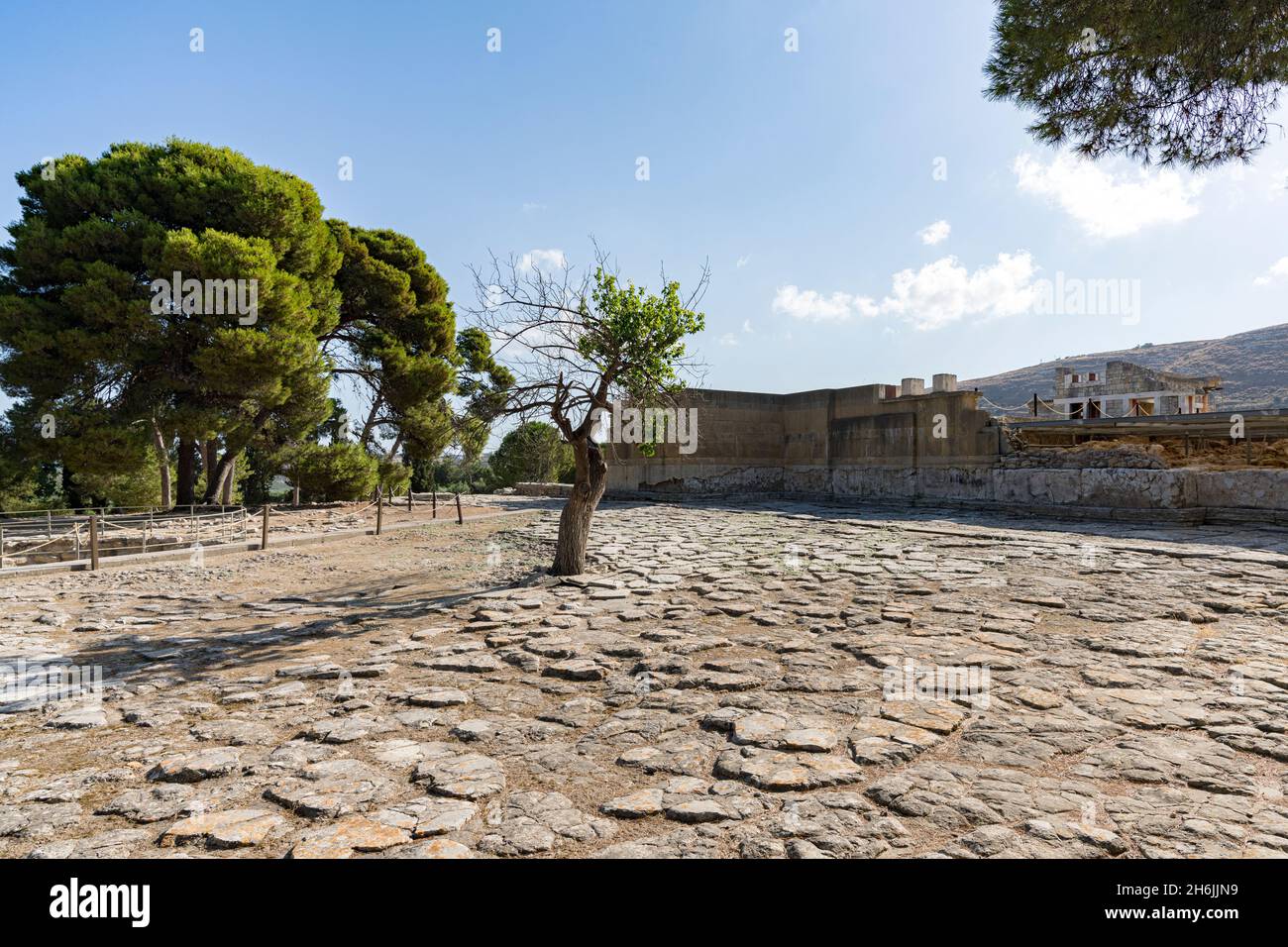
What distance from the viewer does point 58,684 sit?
458cm

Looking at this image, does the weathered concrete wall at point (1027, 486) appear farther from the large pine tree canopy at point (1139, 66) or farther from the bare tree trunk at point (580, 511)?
the bare tree trunk at point (580, 511)

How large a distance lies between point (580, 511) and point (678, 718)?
501 centimetres

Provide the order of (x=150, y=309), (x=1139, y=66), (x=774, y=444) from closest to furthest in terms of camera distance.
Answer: (x=1139, y=66), (x=150, y=309), (x=774, y=444)

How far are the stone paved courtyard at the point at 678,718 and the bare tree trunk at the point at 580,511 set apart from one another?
66cm

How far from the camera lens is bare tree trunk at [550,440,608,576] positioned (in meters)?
8.56

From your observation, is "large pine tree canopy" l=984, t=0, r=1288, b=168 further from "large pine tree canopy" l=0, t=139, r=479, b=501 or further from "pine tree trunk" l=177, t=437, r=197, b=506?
"pine tree trunk" l=177, t=437, r=197, b=506

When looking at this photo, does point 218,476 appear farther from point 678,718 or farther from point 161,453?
point 678,718

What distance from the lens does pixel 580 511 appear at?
859 centimetres

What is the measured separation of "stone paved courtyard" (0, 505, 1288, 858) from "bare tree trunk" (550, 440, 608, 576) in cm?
66

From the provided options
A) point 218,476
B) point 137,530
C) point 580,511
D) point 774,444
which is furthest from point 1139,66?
point 218,476

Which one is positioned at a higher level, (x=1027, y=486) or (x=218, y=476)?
(x=218, y=476)

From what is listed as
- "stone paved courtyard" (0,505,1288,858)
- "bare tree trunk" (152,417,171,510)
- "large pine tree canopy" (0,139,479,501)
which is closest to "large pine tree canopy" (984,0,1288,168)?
"stone paved courtyard" (0,505,1288,858)

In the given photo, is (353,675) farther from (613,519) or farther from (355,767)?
(613,519)

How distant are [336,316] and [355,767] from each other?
20.0 meters
